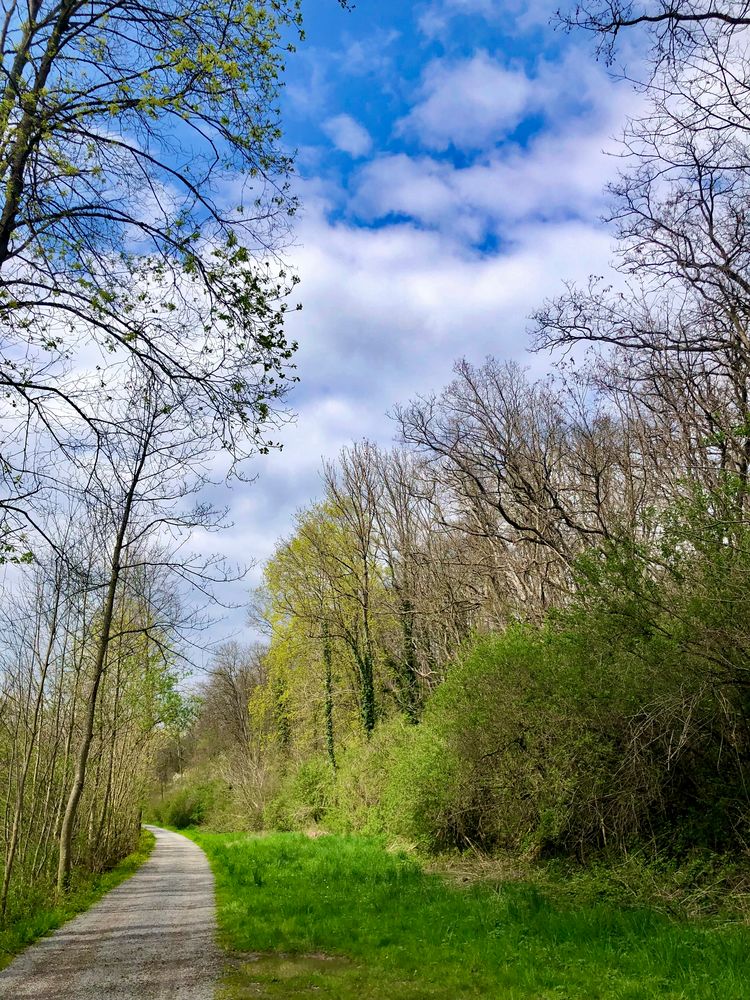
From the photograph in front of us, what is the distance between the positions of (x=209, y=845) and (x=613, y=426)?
2130 cm

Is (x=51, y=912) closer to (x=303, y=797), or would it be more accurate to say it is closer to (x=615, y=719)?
(x=615, y=719)

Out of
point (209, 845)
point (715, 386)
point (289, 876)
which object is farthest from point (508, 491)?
point (209, 845)

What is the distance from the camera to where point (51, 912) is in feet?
35.7

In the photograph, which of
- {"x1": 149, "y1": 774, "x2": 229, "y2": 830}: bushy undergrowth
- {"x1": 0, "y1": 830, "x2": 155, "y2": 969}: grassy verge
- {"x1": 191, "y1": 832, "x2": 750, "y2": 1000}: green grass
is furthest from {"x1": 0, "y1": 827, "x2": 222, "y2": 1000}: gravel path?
{"x1": 149, "y1": 774, "x2": 229, "y2": 830}: bushy undergrowth

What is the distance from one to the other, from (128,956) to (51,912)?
4004 mm

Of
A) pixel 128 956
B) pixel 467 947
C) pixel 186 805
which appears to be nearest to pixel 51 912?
pixel 128 956

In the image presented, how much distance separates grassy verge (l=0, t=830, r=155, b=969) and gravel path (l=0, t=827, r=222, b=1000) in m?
0.20

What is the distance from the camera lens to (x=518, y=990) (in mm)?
5793

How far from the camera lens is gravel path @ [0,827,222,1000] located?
6.46 m

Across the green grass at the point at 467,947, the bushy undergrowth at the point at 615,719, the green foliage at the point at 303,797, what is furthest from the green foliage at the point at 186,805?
the green grass at the point at 467,947

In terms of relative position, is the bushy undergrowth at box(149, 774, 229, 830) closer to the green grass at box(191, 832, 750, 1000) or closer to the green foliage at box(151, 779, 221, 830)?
the green foliage at box(151, 779, 221, 830)

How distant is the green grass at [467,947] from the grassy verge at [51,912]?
8.32 ft

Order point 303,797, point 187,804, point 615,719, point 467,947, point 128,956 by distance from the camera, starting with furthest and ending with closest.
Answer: point 187,804 < point 303,797 < point 615,719 < point 128,956 < point 467,947

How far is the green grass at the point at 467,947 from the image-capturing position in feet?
18.9
